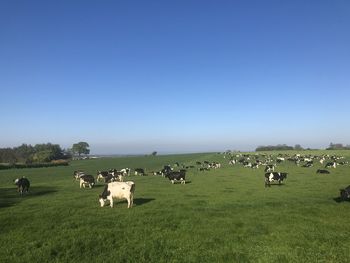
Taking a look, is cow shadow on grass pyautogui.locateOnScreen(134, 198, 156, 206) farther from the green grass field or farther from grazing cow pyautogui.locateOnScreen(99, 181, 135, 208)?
grazing cow pyautogui.locateOnScreen(99, 181, 135, 208)

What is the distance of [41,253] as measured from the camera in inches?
522

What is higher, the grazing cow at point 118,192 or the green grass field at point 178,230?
the grazing cow at point 118,192

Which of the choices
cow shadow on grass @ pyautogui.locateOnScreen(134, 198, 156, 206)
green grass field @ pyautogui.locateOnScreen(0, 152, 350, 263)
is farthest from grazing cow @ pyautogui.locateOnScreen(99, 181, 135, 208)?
cow shadow on grass @ pyautogui.locateOnScreen(134, 198, 156, 206)

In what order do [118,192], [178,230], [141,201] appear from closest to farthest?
[178,230] < [118,192] < [141,201]

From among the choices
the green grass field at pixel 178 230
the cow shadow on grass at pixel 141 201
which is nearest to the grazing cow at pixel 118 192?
the green grass field at pixel 178 230

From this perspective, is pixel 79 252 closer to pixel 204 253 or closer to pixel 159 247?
pixel 159 247

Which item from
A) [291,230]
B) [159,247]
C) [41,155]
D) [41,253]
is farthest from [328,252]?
[41,155]

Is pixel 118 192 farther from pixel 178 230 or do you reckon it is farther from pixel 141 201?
pixel 178 230

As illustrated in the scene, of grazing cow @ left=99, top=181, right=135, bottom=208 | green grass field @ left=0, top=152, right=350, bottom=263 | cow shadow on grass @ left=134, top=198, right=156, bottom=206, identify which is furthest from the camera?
cow shadow on grass @ left=134, top=198, right=156, bottom=206

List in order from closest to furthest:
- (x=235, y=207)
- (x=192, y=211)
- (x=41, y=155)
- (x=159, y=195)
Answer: (x=192, y=211), (x=235, y=207), (x=159, y=195), (x=41, y=155)

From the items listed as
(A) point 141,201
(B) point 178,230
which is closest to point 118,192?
(A) point 141,201

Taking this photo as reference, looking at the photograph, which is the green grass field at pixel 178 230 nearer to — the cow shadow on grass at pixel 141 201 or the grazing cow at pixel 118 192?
the cow shadow on grass at pixel 141 201

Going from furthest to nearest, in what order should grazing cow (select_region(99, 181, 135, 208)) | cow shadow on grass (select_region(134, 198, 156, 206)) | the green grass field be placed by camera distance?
cow shadow on grass (select_region(134, 198, 156, 206))
grazing cow (select_region(99, 181, 135, 208))
the green grass field

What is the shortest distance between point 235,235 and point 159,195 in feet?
44.4
